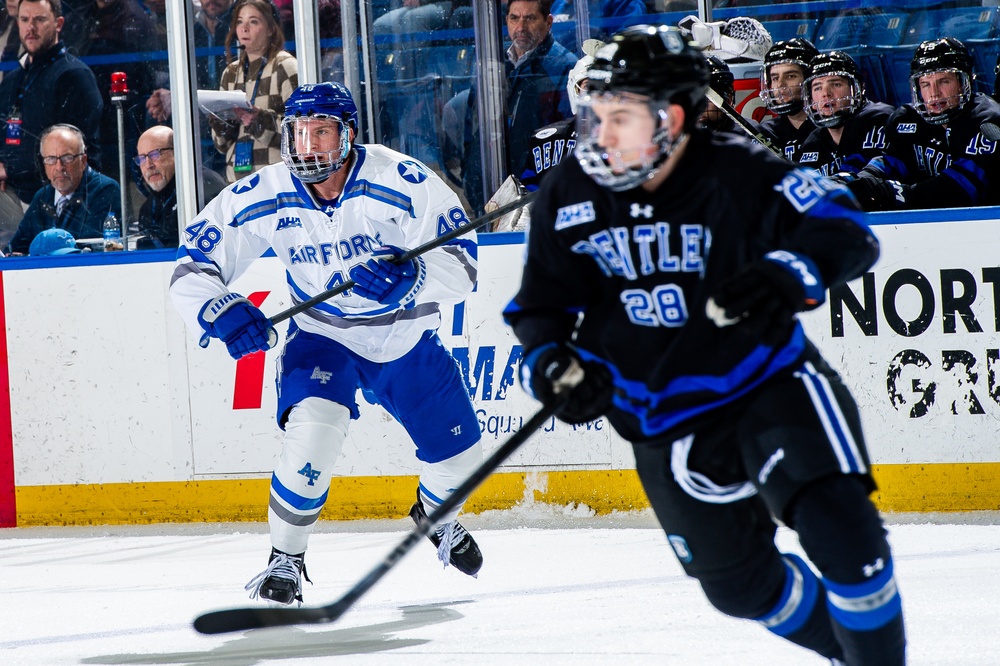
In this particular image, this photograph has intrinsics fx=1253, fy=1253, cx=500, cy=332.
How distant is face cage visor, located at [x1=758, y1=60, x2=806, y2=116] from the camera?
4461mm

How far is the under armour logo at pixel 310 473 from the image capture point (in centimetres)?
302

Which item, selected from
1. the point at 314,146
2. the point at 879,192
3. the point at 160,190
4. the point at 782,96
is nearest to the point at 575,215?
the point at 314,146

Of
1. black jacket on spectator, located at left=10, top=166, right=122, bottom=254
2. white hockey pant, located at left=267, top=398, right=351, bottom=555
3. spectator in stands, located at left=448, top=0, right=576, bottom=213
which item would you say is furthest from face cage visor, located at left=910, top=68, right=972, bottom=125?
black jacket on spectator, located at left=10, top=166, right=122, bottom=254

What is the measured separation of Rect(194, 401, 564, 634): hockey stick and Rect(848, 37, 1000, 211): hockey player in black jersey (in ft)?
8.14

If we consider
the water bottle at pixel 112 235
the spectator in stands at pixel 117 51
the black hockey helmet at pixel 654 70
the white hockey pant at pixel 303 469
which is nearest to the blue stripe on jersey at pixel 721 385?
the black hockey helmet at pixel 654 70

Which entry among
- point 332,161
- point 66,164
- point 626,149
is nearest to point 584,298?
point 626,149

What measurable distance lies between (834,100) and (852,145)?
166mm

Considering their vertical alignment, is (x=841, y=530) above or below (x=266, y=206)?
below

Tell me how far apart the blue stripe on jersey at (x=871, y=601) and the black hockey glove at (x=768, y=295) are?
335 mm

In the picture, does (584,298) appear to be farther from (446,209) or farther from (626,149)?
(446,209)

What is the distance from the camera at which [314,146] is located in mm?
3172

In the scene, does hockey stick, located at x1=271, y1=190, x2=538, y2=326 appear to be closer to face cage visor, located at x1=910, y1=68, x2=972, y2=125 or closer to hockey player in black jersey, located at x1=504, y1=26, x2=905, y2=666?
hockey player in black jersey, located at x1=504, y1=26, x2=905, y2=666

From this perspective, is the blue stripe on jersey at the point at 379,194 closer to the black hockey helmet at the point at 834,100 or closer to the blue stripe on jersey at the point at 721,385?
the blue stripe on jersey at the point at 721,385

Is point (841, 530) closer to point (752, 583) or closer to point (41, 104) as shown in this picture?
point (752, 583)
